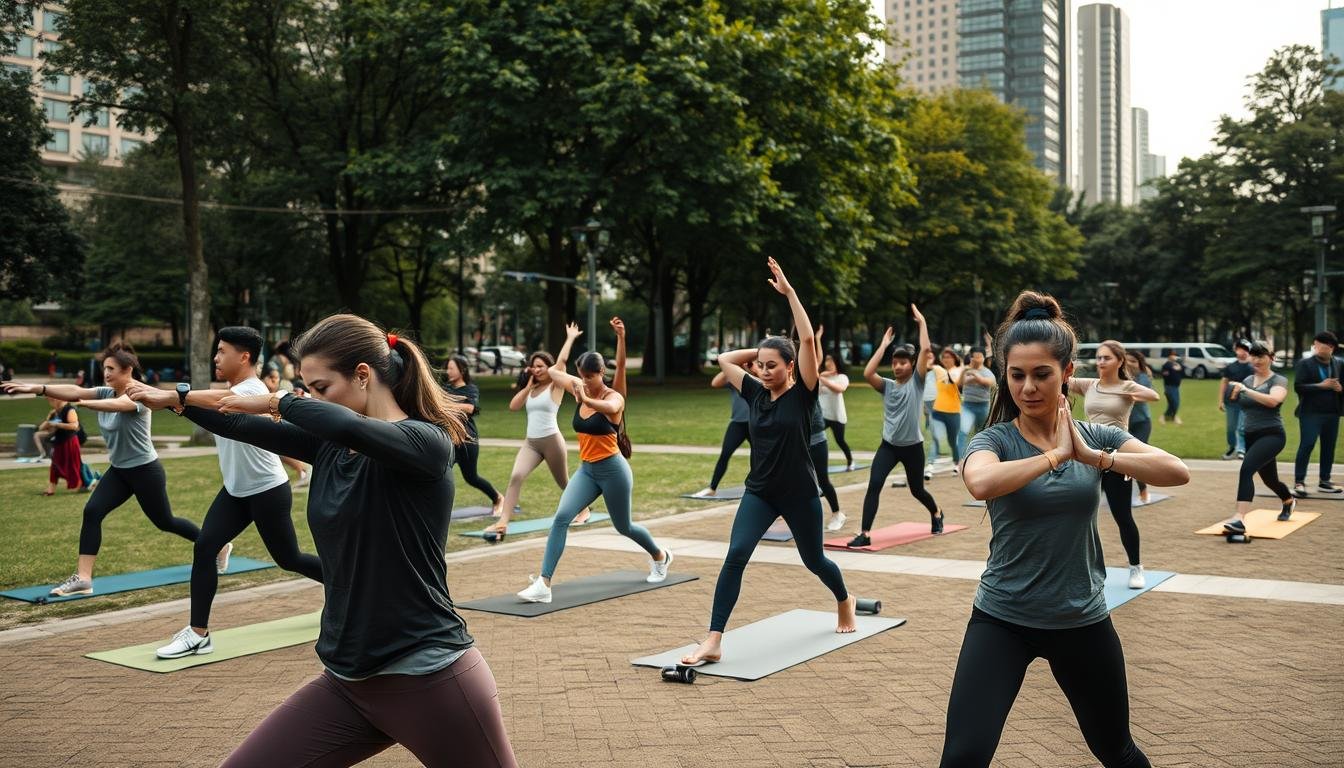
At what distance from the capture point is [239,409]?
327cm

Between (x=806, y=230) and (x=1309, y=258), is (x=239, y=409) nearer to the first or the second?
(x=806, y=230)

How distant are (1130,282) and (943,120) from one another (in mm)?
30491

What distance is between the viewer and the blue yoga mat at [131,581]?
8805mm

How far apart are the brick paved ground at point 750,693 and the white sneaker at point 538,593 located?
30cm

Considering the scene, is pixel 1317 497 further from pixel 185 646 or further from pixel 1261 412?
pixel 185 646

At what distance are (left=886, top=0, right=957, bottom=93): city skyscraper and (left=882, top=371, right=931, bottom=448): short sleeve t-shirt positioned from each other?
6800 inches

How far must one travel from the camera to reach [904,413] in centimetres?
1156

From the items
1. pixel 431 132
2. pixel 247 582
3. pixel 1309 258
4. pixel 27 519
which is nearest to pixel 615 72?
pixel 431 132

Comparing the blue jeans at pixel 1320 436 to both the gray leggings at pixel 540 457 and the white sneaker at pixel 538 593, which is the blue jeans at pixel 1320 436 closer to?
the gray leggings at pixel 540 457

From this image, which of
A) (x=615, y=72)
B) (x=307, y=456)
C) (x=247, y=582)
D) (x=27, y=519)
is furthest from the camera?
(x=615, y=72)

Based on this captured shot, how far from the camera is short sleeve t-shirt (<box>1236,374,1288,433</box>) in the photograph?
37.5ft

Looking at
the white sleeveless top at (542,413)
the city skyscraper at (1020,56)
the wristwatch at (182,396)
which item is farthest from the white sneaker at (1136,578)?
the city skyscraper at (1020,56)

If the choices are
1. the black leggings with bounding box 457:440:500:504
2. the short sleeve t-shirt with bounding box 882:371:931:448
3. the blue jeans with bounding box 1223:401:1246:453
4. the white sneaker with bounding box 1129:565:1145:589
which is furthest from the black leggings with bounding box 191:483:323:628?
the blue jeans with bounding box 1223:401:1246:453

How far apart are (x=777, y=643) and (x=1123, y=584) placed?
11.0 feet
